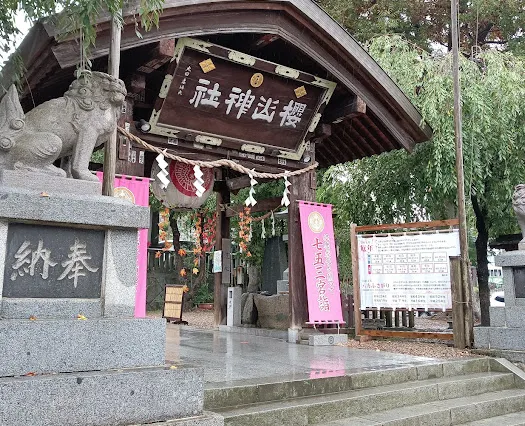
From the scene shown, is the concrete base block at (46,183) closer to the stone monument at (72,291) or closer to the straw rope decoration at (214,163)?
the stone monument at (72,291)

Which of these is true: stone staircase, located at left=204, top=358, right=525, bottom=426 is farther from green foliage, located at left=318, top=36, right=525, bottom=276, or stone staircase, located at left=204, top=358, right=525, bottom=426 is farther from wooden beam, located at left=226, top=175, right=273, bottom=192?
wooden beam, located at left=226, top=175, right=273, bottom=192

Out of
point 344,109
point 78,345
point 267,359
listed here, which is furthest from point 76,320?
point 344,109

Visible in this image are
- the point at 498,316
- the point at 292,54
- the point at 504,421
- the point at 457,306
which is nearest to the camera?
the point at 504,421

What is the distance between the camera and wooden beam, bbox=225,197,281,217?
10.9 metres

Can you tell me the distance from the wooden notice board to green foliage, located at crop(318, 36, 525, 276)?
538 centimetres

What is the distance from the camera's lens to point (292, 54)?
368 inches

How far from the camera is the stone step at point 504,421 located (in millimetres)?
5871

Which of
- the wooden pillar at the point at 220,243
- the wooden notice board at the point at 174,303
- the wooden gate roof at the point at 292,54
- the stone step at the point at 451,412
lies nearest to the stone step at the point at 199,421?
the stone step at the point at 451,412

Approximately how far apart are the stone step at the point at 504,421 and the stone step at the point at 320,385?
35.6 inches

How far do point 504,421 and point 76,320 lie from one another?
16.6 feet

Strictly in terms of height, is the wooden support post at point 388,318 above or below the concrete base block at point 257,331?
above

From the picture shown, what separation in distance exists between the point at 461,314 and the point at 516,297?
109 cm

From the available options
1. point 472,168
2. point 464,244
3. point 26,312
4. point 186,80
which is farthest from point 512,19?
point 26,312

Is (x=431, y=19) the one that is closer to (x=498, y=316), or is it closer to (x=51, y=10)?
(x=498, y=316)
